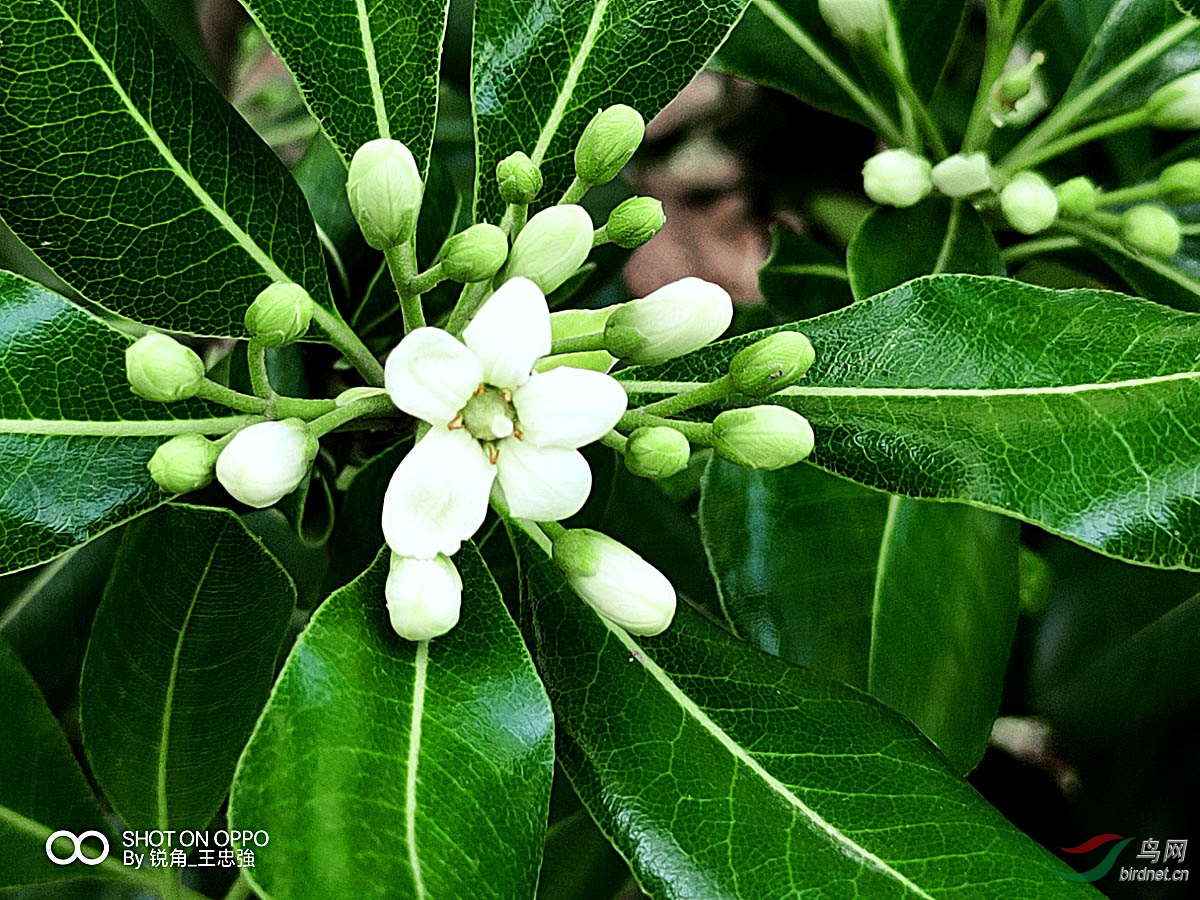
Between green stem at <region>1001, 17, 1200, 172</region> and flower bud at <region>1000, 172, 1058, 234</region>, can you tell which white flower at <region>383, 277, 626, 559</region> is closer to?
flower bud at <region>1000, 172, 1058, 234</region>

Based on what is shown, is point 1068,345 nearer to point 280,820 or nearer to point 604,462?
point 604,462

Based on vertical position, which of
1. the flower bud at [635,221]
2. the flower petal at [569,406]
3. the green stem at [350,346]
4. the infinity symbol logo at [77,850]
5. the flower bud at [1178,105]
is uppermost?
the flower bud at [1178,105]

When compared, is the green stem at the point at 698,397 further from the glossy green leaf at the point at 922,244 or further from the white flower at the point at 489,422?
the glossy green leaf at the point at 922,244

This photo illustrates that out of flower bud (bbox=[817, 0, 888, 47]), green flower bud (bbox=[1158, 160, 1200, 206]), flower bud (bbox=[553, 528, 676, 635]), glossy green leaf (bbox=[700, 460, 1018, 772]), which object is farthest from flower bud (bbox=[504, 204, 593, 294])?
green flower bud (bbox=[1158, 160, 1200, 206])

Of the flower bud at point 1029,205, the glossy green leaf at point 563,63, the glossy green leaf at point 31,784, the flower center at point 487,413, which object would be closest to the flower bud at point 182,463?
the flower center at point 487,413

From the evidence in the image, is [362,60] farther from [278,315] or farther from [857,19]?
[857,19]

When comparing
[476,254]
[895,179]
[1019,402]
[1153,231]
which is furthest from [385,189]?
[1153,231]
